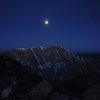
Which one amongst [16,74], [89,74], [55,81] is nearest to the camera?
[16,74]

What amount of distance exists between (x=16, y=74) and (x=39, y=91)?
20.9 feet

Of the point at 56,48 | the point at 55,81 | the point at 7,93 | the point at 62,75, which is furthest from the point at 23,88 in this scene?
the point at 56,48

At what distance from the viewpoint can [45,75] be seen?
21.6m

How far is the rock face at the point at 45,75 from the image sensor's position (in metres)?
11.4

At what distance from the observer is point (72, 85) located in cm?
1953

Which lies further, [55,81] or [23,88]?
[55,81]

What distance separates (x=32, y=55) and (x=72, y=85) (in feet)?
33.7

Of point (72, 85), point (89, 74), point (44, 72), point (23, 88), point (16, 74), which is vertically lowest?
point (89, 74)

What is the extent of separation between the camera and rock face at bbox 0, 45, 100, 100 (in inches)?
449

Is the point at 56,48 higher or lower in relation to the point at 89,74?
higher

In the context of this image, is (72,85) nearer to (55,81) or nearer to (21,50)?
(55,81)

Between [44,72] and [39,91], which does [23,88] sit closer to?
[39,91]

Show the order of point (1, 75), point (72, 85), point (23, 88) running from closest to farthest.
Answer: point (23, 88), point (1, 75), point (72, 85)

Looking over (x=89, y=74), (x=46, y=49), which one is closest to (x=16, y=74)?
(x=46, y=49)
